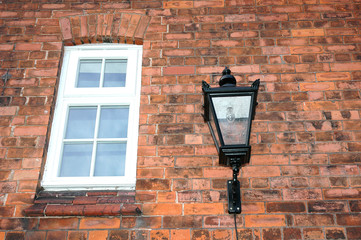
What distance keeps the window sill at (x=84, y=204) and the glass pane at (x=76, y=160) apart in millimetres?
219

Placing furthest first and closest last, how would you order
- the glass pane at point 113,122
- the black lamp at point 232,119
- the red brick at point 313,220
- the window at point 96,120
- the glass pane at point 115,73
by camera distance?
the glass pane at point 115,73, the glass pane at point 113,122, the window at point 96,120, the red brick at point 313,220, the black lamp at point 232,119

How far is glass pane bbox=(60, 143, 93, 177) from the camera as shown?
10.1 ft

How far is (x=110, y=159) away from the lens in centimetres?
310

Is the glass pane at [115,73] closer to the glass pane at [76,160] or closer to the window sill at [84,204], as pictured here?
the glass pane at [76,160]

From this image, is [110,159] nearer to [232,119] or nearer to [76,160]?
[76,160]

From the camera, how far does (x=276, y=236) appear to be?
2.60m

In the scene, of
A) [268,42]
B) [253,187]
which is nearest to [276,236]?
[253,187]

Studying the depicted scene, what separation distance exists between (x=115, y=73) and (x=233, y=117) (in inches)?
63.2

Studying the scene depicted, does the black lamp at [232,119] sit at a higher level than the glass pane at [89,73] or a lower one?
lower

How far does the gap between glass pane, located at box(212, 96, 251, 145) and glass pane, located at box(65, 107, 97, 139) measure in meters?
1.37

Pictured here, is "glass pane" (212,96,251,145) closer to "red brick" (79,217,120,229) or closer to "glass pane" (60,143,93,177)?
"red brick" (79,217,120,229)

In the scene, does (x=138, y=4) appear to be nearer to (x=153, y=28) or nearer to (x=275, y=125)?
(x=153, y=28)

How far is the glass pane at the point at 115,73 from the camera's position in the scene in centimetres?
350

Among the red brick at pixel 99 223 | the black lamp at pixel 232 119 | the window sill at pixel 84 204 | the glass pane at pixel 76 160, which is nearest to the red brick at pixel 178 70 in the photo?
the black lamp at pixel 232 119
